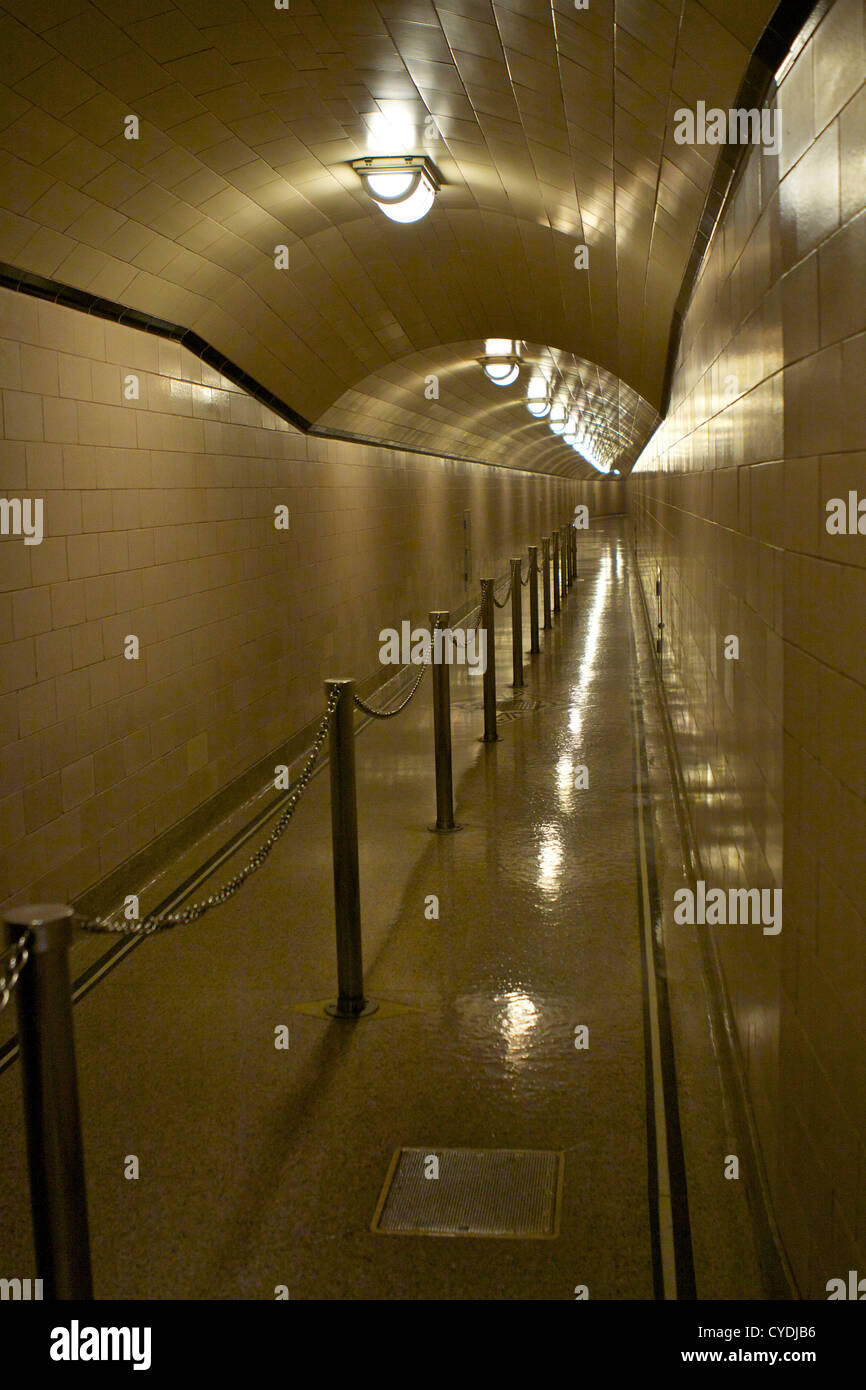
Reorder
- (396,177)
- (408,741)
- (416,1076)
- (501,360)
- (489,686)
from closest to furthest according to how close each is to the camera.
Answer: (416,1076) → (396,177) → (489,686) → (408,741) → (501,360)

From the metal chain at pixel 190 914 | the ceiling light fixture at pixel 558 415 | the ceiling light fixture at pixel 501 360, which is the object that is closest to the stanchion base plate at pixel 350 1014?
the metal chain at pixel 190 914

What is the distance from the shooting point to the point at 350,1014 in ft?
13.3

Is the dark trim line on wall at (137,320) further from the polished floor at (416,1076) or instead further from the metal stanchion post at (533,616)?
the metal stanchion post at (533,616)

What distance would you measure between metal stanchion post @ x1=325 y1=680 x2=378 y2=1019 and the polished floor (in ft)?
0.35

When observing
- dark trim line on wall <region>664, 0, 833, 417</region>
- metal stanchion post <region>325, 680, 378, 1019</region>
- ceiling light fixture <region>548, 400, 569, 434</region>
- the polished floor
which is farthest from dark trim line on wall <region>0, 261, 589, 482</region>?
ceiling light fixture <region>548, 400, 569, 434</region>

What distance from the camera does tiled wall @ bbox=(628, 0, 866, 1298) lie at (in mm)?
1780

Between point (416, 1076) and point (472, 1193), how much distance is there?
649 millimetres

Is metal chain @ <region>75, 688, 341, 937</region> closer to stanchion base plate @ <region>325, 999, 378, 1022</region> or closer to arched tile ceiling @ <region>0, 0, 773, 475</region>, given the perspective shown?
stanchion base plate @ <region>325, 999, 378, 1022</region>

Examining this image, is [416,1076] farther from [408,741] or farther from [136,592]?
[408,741]

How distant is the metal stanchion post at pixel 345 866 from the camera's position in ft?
13.2

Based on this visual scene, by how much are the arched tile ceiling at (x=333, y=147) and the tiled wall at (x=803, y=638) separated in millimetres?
507

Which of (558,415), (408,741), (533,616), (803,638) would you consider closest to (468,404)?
(533,616)

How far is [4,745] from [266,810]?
2727mm

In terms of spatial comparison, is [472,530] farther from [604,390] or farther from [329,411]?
[329,411]
